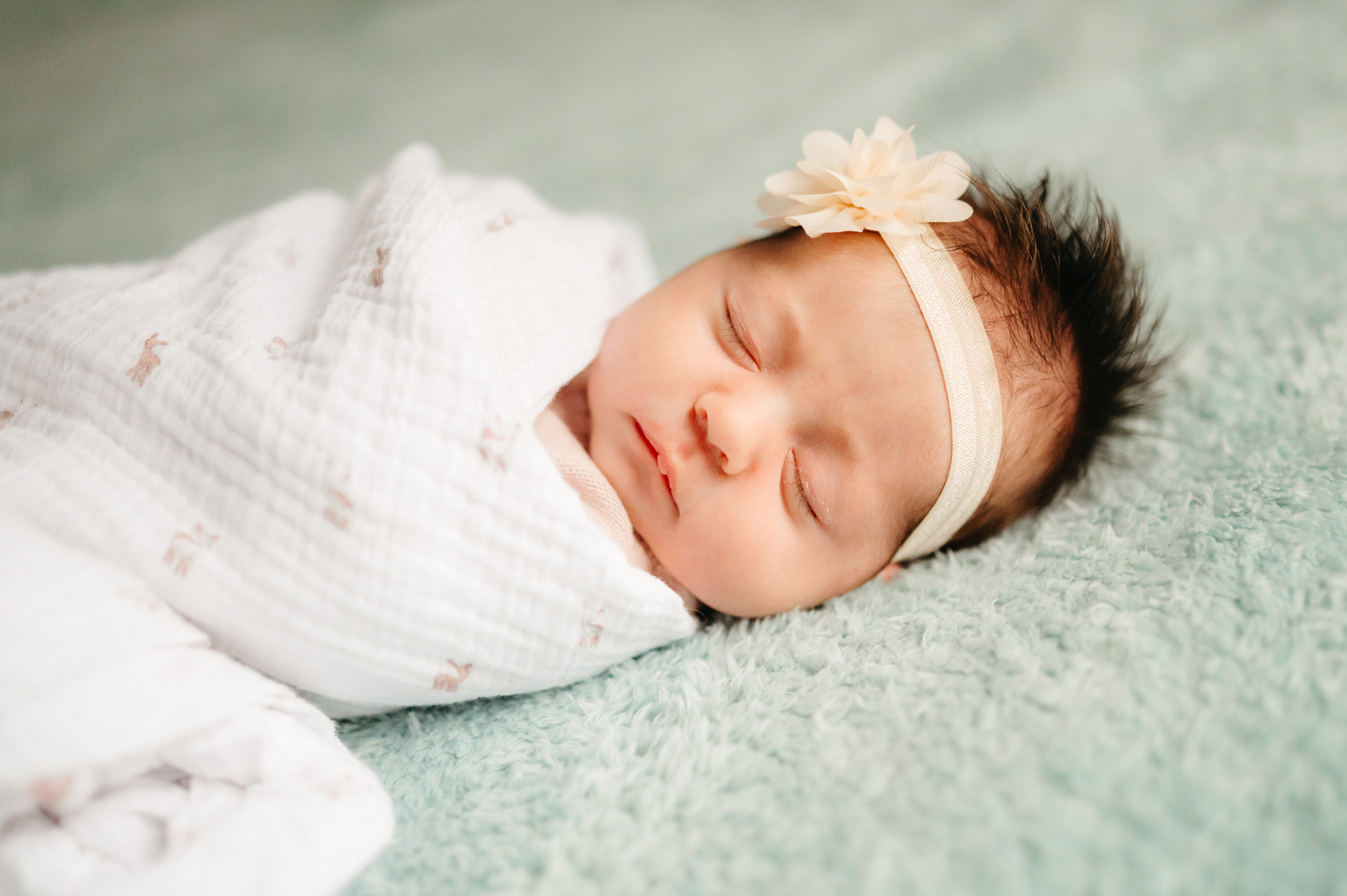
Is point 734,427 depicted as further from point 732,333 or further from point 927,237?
point 927,237

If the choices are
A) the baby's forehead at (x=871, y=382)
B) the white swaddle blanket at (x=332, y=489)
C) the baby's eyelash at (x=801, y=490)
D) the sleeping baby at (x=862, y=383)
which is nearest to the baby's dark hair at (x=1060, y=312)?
the sleeping baby at (x=862, y=383)

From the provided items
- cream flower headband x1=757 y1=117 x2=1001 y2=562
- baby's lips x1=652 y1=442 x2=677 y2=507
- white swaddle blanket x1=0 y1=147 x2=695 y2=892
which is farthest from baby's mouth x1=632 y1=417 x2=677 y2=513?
cream flower headband x1=757 y1=117 x2=1001 y2=562

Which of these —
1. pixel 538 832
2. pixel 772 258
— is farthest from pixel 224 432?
pixel 772 258

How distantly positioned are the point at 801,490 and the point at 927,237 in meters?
0.35

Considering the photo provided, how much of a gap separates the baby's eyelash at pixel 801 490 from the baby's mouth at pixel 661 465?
0.15 m

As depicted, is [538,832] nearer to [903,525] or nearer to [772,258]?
[903,525]

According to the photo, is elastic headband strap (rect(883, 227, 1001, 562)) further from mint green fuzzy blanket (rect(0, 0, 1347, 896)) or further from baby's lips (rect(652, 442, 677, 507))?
baby's lips (rect(652, 442, 677, 507))

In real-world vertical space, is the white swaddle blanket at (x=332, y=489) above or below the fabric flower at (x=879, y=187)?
below

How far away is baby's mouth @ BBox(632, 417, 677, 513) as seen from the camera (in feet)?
3.16

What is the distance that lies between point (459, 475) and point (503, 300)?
314 mm

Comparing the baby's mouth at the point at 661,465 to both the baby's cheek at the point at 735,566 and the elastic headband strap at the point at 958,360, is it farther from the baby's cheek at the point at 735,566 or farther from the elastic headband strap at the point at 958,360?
the elastic headband strap at the point at 958,360

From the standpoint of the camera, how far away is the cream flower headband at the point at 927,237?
3.11 ft

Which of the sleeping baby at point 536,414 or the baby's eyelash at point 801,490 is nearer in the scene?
the sleeping baby at point 536,414

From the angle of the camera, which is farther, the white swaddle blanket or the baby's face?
the baby's face
